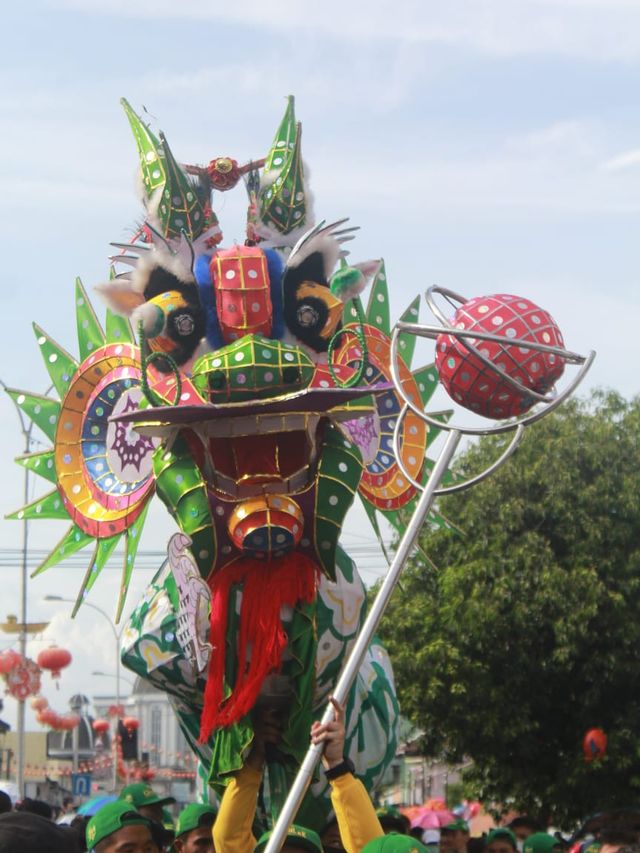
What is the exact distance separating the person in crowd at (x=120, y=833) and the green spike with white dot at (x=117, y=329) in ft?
11.1

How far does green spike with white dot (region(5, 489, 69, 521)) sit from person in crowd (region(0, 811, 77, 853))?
583 cm

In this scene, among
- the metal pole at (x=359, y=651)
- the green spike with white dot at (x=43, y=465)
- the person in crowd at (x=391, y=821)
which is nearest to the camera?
the metal pole at (x=359, y=651)

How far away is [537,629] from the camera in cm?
1861

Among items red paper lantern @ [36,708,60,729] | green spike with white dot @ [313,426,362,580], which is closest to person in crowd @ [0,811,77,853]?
green spike with white dot @ [313,426,362,580]

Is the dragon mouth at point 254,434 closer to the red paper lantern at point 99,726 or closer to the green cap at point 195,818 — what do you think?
the green cap at point 195,818

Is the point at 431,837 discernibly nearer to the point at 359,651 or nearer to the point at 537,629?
the point at 359,651

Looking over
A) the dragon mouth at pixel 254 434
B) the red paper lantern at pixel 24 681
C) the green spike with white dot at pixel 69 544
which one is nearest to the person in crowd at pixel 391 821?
the dragon mouth at pixel 254 434

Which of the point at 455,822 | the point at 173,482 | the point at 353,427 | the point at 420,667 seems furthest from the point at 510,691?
the point at 173,482

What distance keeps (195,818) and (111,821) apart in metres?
1.11

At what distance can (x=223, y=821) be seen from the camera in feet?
21.9

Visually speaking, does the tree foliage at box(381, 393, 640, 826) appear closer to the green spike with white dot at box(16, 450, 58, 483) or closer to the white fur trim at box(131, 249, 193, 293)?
the green spike with white dot at box(16, 450, 58, 483)

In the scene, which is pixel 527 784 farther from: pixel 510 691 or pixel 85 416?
pixel 85 416

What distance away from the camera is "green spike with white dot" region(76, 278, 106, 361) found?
8.99m

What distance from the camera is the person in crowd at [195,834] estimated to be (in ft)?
22.9
